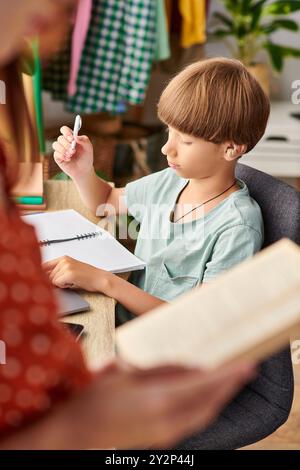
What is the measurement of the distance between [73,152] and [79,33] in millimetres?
1531

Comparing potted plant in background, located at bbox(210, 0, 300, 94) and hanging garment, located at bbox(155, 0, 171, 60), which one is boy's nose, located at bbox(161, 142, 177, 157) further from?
potted plant in background, located at bbox(210, 0, 300, 94)

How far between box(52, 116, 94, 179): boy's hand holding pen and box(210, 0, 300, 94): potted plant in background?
2.05m

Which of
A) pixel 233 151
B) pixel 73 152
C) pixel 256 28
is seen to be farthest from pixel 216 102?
pixel 256 28

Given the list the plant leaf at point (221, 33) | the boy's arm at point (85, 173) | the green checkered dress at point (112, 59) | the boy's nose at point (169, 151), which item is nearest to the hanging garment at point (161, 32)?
the green checkered dress at point (112, 59)

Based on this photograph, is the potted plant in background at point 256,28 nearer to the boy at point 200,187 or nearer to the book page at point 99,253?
the boy at point 200,187

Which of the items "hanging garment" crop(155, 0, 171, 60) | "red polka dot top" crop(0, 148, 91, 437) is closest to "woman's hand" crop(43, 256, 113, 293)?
"red polka dot top" crop(0, 148, 91, 437)

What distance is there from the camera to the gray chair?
1.54 metres

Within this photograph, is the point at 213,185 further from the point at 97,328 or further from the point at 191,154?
the point at 97,328

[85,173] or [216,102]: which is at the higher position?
[216,102]

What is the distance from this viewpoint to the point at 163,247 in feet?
5.60

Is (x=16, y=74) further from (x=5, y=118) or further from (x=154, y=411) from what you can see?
(x=154, y=411)

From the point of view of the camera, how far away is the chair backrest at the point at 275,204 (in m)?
1.52

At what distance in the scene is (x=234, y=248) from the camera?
152cm

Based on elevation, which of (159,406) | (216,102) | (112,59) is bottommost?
(112,59)
